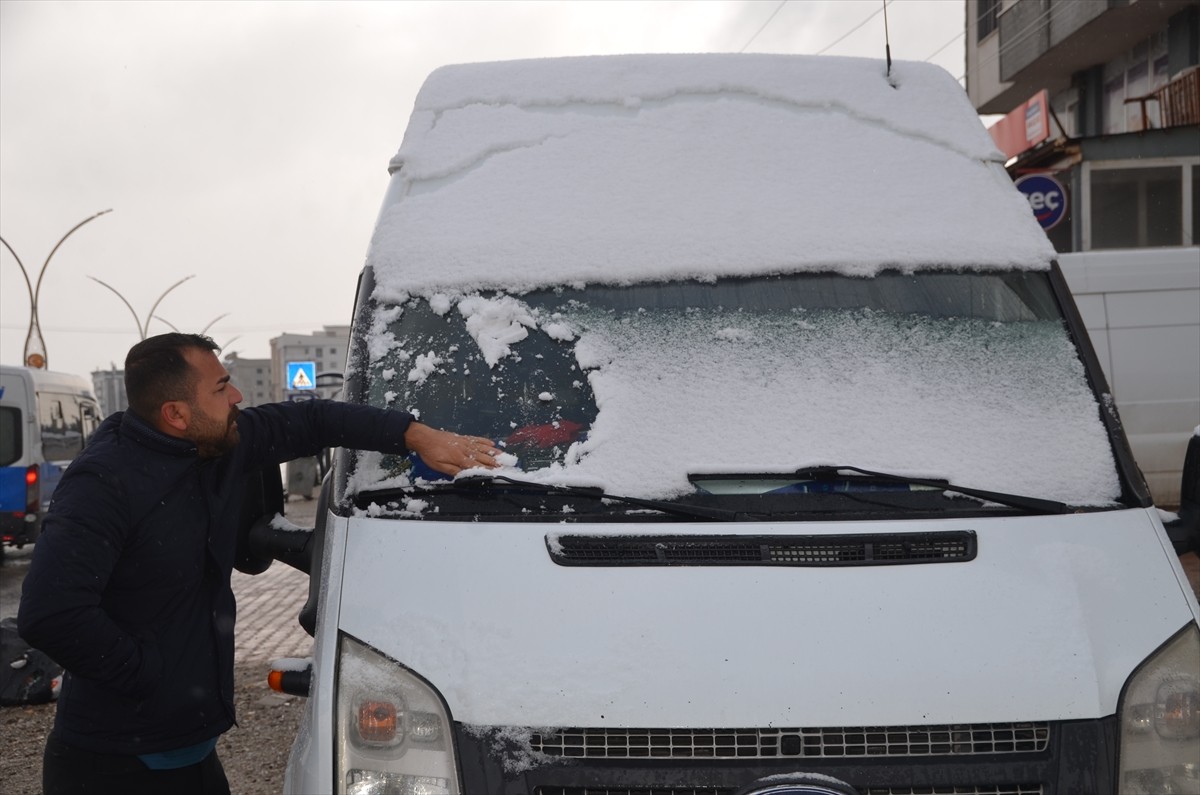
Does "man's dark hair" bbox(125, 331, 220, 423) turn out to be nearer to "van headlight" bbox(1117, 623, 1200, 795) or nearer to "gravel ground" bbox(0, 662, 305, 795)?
"van headlight" bbox(1117, 623, 1200, 795)

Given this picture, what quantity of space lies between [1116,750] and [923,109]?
82.9 inches

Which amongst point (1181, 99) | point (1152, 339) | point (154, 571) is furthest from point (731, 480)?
point (1181, 99)

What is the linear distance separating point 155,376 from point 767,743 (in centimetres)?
178

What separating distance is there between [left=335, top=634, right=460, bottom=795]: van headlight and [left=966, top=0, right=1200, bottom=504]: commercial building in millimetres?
9004

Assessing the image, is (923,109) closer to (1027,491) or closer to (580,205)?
(580,205)

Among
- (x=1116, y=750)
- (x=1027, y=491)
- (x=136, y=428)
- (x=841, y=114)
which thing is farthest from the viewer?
(x=841, y=114)

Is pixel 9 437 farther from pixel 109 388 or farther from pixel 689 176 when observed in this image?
pixel 109 388

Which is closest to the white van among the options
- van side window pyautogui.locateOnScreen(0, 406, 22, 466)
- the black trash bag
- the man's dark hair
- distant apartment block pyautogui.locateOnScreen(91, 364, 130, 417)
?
the man's dark hair

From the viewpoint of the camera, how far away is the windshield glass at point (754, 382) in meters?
2.98

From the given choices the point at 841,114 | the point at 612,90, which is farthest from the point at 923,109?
the point at 612,90

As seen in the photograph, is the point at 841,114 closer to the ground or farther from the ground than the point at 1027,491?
farther from the ground

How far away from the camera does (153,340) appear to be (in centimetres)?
330

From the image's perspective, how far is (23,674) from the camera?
7.05 metres

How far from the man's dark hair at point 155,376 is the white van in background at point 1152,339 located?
9045mm
